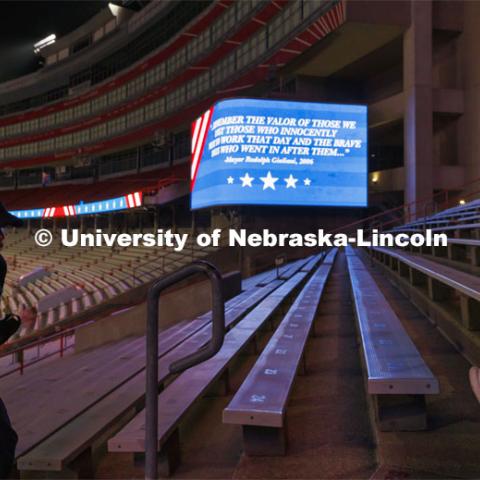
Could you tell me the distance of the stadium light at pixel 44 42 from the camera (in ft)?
131

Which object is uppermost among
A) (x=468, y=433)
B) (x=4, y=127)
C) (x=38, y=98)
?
(x=38, y=98)

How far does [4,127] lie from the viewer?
129 feet

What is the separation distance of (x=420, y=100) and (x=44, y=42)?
122ft

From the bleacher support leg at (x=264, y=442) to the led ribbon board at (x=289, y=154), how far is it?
1234 centimetres

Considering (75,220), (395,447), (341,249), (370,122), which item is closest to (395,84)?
(370,122)

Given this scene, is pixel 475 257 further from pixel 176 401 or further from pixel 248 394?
pixel 176 401

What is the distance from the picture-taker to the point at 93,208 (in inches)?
928

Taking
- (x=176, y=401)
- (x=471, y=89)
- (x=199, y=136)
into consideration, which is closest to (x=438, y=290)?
(x=176, y=401)

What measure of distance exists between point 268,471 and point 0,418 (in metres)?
1.30

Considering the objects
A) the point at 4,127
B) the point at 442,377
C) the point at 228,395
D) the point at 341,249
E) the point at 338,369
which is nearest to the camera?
the point at 442,377

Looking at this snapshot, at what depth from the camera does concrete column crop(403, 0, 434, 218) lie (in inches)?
610

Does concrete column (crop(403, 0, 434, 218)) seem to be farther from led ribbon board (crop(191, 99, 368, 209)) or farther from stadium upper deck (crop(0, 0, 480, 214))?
led ribbon board (crop(191, 99, 368, 209))

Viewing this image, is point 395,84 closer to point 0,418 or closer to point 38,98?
point 0,418

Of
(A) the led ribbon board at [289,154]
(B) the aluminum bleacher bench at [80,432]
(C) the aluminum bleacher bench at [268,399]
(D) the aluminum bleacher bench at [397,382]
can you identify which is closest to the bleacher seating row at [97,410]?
(B) the aluminum bleacher bench at [80,432]
